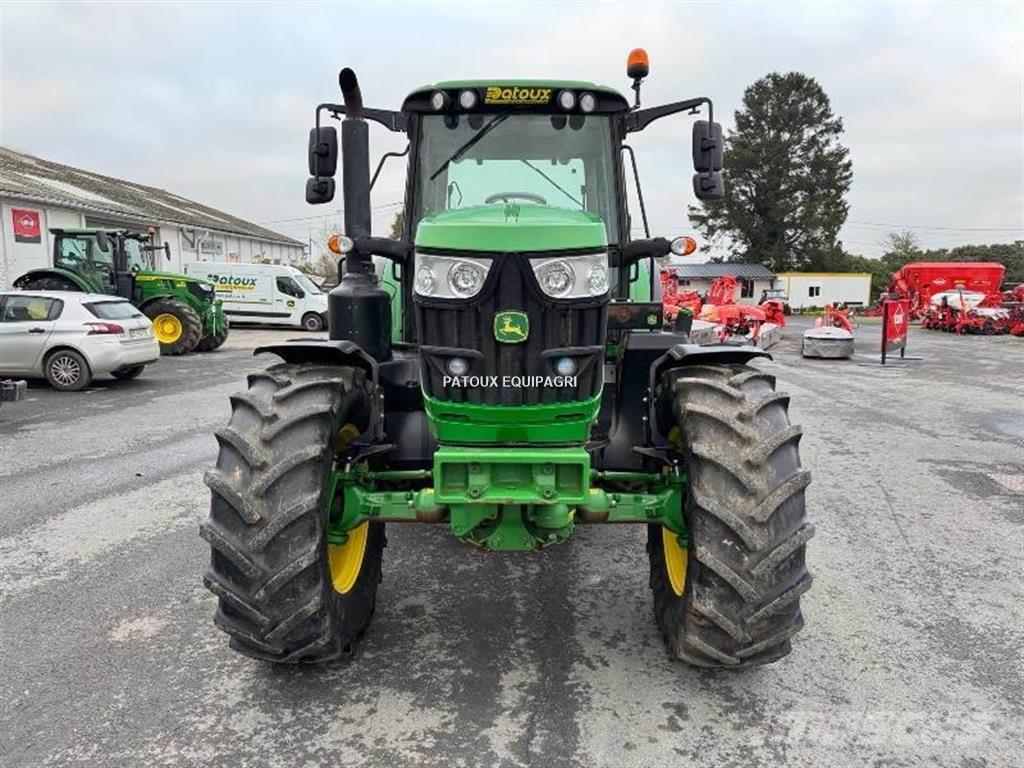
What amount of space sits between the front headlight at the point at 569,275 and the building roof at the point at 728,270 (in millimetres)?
50401

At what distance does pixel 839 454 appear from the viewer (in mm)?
8023

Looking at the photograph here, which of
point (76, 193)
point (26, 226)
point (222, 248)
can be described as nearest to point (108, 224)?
point (76, 193)

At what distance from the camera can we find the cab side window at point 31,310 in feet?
38.9

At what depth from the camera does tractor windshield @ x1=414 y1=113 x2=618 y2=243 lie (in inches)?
164

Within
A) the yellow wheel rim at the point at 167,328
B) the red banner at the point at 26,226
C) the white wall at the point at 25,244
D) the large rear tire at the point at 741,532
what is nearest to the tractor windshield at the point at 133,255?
the yellow wheel rim at the point at 167,328

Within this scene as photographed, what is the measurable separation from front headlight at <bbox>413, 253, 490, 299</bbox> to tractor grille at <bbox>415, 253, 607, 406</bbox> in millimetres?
28

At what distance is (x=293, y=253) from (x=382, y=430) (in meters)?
52.4

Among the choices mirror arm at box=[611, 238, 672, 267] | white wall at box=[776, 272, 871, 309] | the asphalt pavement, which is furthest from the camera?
white wall at box=[776, 272, 871, 309]

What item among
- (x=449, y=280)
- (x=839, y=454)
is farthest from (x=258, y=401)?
(x=839, y=454)

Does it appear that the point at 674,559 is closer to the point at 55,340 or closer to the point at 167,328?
the point at 55,340

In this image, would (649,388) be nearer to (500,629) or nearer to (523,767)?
(500,629)

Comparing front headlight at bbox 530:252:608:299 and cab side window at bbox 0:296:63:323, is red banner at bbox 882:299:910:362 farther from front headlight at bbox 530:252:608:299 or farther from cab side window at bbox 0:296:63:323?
front headlight at bbox 530:252:608:299

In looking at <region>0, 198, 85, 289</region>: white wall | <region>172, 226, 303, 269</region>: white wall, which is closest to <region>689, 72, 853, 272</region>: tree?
<region>172, 226, 303, 269</region>: white wall

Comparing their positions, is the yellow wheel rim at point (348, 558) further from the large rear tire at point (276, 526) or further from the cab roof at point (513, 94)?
the cab roof at point (513, 94)
